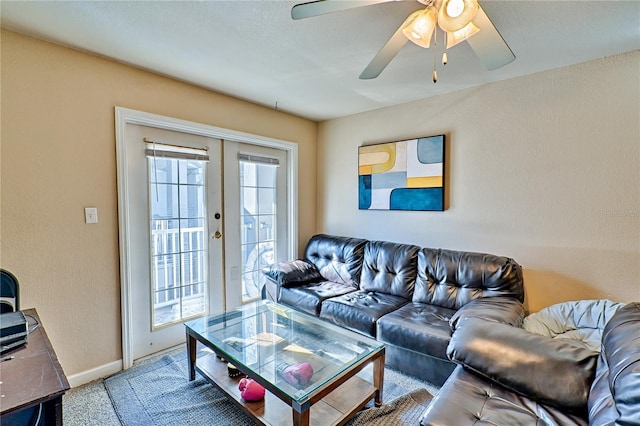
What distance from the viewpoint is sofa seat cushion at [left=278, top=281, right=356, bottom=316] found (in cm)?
262

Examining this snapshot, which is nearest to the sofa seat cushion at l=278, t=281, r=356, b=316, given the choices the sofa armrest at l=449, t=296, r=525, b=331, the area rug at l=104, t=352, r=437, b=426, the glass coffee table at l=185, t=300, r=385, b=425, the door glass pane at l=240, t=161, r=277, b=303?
the glass coffee table at l=185, t=300, r=385, b=425

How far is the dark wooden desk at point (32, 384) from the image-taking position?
0.95 m

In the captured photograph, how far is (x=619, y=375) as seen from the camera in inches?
38.6

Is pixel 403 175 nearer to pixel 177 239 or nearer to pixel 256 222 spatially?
pixel 256 222

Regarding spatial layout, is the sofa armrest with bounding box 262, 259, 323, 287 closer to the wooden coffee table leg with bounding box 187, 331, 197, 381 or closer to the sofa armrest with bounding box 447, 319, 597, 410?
the wooden coffee table leg with bounding box 187, 331, 197, 381

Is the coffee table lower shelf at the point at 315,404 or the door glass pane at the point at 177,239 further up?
the door glass pane at the point at 177,239

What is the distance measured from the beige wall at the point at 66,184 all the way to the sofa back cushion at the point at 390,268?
7.01 ft

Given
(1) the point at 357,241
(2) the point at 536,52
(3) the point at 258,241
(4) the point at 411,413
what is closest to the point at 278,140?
(3) the point at 258,241

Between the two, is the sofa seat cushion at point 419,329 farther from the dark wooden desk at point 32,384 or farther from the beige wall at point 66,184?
the beige wall at point 66,184

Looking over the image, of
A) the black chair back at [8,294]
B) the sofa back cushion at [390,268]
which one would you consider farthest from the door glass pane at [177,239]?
the sofa back cushion at [390,268]

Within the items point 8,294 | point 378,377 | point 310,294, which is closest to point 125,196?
point 8,294

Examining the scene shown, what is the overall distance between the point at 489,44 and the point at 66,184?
263 cm

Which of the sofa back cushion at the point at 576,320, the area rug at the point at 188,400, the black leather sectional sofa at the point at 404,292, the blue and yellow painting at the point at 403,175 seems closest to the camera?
the area rug at the point at 188,400

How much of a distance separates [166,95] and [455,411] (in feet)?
9.32
